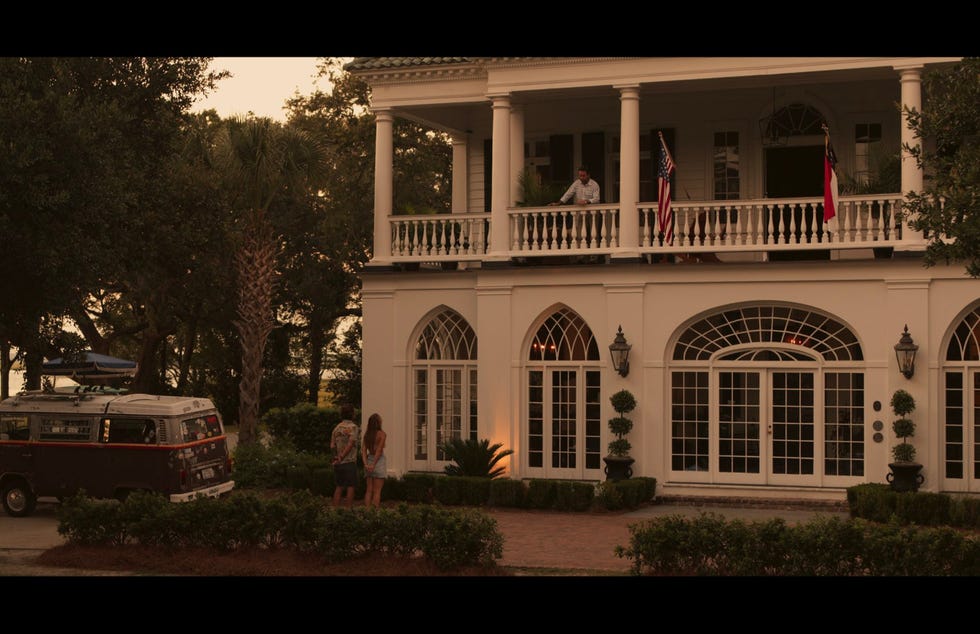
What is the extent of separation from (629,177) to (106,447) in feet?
34.0

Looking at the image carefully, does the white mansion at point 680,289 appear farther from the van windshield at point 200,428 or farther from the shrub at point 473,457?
the van windshield at point 200,428

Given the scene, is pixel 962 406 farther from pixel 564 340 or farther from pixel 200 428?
pixel 200 428

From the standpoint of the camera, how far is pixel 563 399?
26.3 m

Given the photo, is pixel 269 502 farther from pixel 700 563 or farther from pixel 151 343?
pixel 151 343

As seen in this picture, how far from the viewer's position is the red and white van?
22.4 m

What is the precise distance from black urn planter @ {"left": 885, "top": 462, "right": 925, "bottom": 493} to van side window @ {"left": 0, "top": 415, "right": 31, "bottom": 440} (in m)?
14.4

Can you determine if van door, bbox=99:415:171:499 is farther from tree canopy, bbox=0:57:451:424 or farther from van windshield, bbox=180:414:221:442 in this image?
tree canopy, bbox=0:57:451:424

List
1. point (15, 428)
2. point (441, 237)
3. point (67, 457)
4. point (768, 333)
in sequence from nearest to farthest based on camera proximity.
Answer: point (67, 457), point (15, 428), point (768, 333), point (441, 237)

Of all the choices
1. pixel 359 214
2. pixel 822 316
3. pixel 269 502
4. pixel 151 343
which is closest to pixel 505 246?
pixel 822 316

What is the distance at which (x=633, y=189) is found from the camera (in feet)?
84.3

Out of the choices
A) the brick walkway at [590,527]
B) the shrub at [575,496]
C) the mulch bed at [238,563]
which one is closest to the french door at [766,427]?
the brick walkway at [590,527]

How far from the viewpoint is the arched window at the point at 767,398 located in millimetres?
24422

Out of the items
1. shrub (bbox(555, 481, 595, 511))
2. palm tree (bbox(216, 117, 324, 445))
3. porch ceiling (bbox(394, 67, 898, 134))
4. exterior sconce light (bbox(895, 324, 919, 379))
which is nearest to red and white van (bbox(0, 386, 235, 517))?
shrub (bbox(555, 481, 595, 511))

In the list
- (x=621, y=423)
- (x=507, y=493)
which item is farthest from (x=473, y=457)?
(x=621, y=423)
